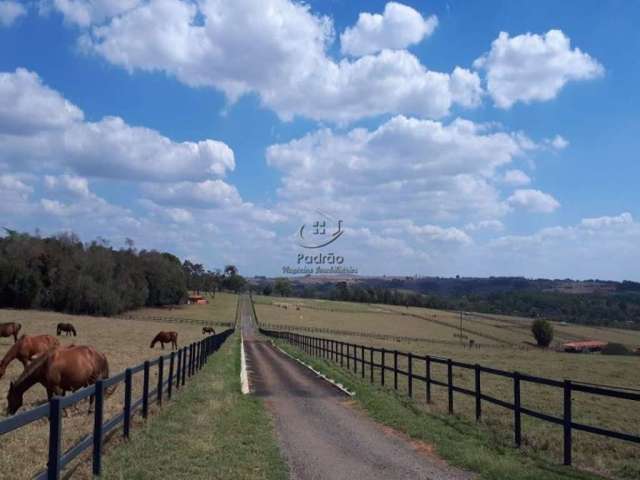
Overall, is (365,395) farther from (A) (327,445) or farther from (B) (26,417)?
(B) (26,417)

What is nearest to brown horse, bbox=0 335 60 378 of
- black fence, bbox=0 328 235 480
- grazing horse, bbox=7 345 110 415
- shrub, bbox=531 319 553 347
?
grazing horse, bbox=7 345 110 415

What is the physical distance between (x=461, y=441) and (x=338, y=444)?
7.51 feet

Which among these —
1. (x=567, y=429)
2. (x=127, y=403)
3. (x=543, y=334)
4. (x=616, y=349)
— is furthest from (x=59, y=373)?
(x=616, y=349)

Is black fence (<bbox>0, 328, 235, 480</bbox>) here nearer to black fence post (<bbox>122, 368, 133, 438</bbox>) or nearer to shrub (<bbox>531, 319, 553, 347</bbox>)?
black fence post (<bbox>122, 368, 133, 438</bbox>)

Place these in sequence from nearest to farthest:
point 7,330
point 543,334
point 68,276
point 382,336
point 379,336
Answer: point 7,330, point 379,336, point 382,336, point 68,276, point 543,334

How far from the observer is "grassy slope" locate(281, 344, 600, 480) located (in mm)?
9062

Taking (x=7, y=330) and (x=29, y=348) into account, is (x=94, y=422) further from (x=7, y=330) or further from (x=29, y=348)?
(x=7, y=330)

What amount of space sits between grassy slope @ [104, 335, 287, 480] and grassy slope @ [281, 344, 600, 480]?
2779mm

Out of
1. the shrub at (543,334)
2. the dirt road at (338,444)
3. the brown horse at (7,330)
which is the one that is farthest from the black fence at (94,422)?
the shrub at (543,334)

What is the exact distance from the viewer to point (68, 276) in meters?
95.3

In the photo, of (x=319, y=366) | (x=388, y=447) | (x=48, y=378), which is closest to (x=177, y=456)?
(x=388, y=447)

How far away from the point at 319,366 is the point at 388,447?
18346 millimetres

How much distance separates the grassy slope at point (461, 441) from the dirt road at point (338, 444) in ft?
1.11

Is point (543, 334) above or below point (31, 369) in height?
below
